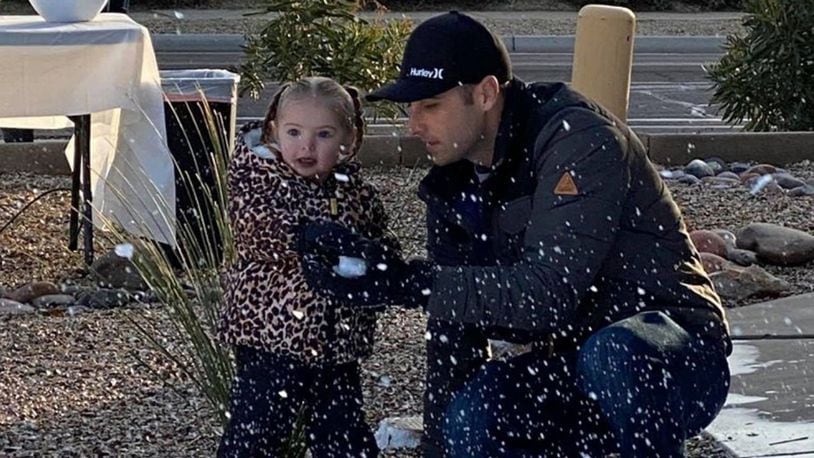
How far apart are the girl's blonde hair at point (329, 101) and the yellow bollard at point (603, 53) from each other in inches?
112

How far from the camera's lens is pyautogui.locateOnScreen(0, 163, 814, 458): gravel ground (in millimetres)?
4074

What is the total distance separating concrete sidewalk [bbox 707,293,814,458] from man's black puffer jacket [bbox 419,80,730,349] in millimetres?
835

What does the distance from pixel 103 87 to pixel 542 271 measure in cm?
319

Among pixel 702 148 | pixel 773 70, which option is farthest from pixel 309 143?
pixel 773 70

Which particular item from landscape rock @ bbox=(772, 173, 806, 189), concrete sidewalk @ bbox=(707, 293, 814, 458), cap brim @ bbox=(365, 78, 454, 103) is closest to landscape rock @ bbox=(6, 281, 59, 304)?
concrete sidewalk @ bbox=(707, 293, 814, 458)

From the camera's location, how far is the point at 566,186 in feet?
10.1

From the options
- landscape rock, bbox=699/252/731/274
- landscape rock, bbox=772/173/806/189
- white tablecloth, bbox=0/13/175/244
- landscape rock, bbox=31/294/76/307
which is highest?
white tablecloth, bbox=0/13/175/244

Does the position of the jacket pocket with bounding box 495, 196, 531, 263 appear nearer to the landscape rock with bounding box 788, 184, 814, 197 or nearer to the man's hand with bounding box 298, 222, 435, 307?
the man's hand with bounding box 298, 222, 435, 307

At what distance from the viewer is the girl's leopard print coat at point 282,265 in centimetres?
344

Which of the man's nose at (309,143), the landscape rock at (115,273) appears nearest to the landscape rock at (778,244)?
the landscape rock at (115,273)

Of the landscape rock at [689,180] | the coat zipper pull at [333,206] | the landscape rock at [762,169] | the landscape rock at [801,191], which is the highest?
the coat zipper pull at [333,206]

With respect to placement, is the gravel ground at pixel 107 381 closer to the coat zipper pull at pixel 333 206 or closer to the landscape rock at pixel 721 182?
the coat zipper pull at pixel 333 206

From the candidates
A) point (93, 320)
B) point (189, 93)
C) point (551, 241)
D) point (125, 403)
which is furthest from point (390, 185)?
point (551, 241)

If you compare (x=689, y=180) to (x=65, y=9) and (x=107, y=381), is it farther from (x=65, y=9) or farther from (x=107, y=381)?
(x=107, y=381)
